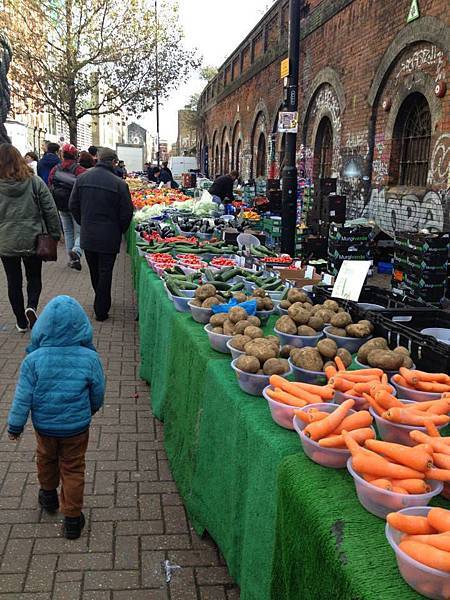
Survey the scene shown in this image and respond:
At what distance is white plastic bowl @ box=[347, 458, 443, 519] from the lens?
152 centimetres

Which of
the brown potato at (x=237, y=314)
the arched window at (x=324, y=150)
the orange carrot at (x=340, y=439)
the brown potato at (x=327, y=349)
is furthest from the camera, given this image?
the arched window at (x=324, y=150)

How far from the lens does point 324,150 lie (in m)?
16.3

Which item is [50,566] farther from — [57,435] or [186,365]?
[186,365]

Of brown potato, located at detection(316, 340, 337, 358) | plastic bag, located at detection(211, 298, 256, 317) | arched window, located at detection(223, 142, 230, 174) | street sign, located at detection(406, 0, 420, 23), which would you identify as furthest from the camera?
arched window, located at detection(223, 142, 230, 174)

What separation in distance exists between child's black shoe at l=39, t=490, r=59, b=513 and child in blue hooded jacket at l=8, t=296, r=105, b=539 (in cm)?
19

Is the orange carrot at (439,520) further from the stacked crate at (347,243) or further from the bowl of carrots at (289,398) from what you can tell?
the stacked crate at (347,243)

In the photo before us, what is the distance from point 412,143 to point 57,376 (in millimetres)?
9951

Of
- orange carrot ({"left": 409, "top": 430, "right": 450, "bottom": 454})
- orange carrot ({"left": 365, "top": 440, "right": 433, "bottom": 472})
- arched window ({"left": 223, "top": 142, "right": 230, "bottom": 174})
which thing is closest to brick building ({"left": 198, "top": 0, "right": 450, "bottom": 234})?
orange carrot ({"left": 409, "top": 430, "right": 450, "bottom": 454})

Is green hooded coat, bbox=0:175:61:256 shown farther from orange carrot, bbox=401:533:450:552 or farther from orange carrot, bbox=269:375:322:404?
orange carrot, bbox=401:533:450:552

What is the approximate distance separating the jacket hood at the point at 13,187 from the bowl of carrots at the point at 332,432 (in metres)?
5.07

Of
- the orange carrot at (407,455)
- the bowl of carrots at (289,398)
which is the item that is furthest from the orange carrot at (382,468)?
the bowl of carrots at (289,398)

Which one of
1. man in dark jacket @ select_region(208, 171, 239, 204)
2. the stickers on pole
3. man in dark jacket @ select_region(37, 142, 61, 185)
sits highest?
man in dark jacket @ select_region(37, 142, 61, 185)

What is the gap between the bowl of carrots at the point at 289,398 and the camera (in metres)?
2.13

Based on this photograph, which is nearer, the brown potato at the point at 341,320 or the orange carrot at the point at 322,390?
the orange carrot at the point at 322,390
